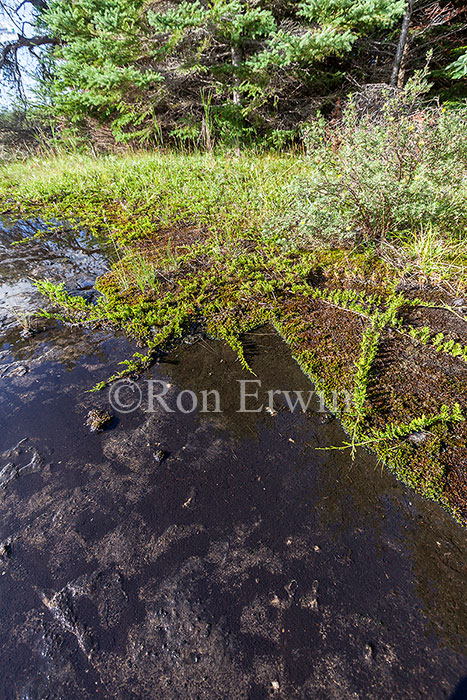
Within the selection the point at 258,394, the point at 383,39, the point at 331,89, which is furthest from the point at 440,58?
the point at 258,394

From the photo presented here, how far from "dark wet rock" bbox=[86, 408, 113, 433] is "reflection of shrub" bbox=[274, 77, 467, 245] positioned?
2.57 m

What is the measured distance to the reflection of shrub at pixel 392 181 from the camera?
274 centimetres

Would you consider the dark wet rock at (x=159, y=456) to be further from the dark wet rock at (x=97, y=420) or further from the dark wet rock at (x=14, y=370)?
the dark wet rock at (x=14, y=370)

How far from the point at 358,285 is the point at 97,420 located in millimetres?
2429

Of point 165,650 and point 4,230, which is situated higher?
point 4,230

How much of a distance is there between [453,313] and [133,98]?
30.9 feet

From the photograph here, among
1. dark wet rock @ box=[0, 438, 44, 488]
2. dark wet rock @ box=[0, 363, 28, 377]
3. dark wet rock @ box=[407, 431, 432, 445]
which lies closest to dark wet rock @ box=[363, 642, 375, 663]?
dark wet rock @ box=[407, 431, 432, 445]

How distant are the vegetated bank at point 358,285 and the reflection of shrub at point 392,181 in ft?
0.05

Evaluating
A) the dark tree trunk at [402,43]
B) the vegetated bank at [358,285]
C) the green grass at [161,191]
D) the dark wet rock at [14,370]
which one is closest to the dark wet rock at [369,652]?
the vegetated bank at [358,285]

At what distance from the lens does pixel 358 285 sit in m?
2.79

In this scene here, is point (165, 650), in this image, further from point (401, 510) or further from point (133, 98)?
point (133, 98)

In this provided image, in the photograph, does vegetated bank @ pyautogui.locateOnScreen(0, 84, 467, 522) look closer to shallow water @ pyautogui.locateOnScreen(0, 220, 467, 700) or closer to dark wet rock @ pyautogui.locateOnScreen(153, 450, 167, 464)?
shallow water @ pyautogui.locateOnScreen(0, 220, 467, 700)

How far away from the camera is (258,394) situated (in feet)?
6.72

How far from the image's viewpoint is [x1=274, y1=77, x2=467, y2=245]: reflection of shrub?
274 centimetres
